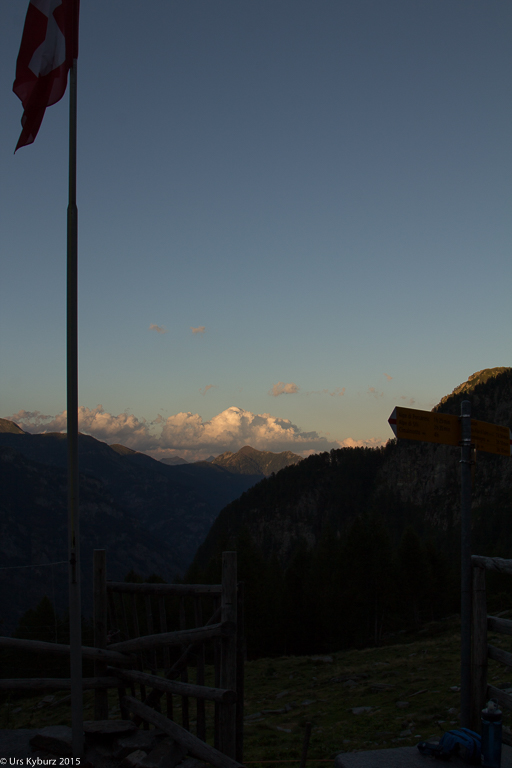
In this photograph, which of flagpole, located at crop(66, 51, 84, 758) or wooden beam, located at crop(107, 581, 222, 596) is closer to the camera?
flagpole, located at crop(66, 51, 84, 758)

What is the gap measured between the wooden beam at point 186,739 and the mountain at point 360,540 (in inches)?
221

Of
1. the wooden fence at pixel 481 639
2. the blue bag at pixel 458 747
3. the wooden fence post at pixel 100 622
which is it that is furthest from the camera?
the wooden fence post at pixel 100 622

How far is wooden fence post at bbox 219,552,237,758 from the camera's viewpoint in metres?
6.34

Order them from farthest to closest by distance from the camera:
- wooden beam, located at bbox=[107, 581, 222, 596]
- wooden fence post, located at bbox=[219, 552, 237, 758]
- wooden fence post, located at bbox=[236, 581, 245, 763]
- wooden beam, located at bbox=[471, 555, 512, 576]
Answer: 1. wooden beam, located at bbox=[107, 581, 222, 596]
2. wooden fence post, located at bbox=[236, 581, 245, 763]
3. wooden fence post, located at bbox=[219, 552, 237, 758]
4. wooden beam, located at bbox=[471, 555, 512, 576]

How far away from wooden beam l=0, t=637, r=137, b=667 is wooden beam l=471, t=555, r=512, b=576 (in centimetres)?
466

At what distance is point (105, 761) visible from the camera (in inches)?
240

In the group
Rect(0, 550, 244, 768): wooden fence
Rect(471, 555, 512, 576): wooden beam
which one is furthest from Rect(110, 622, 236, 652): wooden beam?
Rect(471, 555, 512, 576): wooden beam

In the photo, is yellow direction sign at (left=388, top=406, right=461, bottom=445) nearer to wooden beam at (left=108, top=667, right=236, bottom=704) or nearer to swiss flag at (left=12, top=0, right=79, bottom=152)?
wooden beam at (left=108, top=667, right=236, bottom=704)

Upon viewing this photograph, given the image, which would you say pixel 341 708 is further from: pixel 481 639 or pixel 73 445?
pixel 73 445

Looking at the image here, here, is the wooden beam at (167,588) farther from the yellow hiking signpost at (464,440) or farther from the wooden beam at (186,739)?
the yellow hiking signpost at (464,440)

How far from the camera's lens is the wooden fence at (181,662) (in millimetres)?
6355

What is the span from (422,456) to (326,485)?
116ft

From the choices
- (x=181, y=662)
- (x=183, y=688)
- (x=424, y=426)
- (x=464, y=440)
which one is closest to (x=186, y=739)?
(x=183, y=688)

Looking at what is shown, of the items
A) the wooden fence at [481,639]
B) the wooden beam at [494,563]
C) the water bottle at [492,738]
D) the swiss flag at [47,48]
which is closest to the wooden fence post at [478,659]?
the wooden fence at [481,639]
